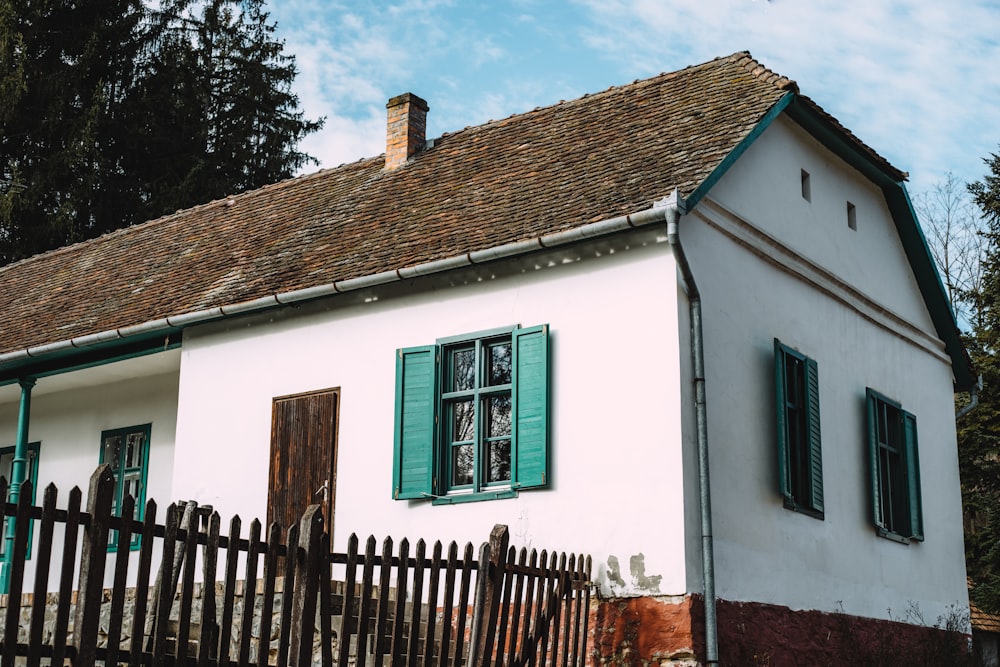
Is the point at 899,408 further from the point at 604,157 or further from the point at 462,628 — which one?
the point at 462,628

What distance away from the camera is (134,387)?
54.5 feet

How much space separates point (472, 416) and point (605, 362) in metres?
1.53

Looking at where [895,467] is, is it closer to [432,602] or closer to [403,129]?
[403,129]

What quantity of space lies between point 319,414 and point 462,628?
510 cm

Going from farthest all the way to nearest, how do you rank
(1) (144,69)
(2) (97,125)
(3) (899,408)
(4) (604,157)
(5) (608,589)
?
(1) (144,69) → (2) (97,125) → (3) (899,408) → (4) (604,157) → (5) (608,589)

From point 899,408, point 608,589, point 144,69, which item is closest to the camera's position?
point 608,589

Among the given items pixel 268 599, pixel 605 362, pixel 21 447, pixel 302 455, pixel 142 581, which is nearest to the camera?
pixel 142 581

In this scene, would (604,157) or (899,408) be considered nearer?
(604,157)

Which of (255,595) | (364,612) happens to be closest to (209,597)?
(364,612)

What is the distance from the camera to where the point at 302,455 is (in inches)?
510

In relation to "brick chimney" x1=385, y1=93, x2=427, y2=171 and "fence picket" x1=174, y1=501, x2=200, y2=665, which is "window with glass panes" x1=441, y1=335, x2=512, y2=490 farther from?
"fence picket" x1=174, y1=501, x2=200, y2=665

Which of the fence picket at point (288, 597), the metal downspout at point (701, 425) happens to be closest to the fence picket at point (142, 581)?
the fence picket at point (288, 597)

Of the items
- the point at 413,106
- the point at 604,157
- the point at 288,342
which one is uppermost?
the point at 413,106

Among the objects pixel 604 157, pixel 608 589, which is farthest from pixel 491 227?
pixel 608 589
